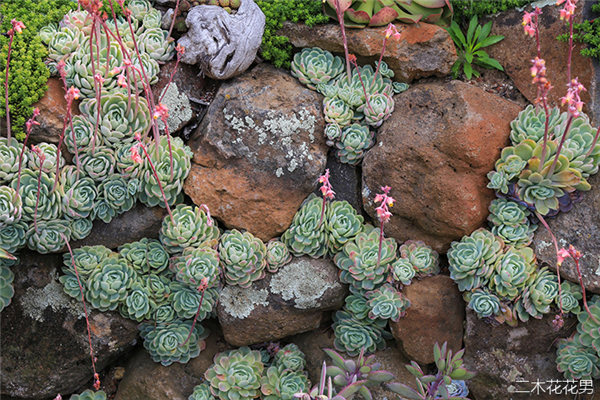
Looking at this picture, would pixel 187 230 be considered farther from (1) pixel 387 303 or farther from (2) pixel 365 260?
(1) pixel 387 303

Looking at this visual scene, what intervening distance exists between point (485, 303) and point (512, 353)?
0.41 m

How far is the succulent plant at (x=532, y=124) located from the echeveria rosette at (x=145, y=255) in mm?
2437

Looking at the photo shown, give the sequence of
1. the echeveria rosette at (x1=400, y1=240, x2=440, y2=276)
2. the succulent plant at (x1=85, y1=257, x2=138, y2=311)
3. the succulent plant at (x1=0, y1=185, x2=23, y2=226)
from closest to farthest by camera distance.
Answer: the succulent plant at (x1=0, y1=185, x2=23, y2=226) → the succulent plant at (x1=85, y1=257, x2=138, y2=311) → the echeveria rosette at (x1=400, y1=240, x2=440, y2=276)

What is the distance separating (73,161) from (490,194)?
2740 millimetres

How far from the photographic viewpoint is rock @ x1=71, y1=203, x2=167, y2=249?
12.0 ft

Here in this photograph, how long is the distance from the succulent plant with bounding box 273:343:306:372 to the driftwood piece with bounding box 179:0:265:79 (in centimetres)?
195

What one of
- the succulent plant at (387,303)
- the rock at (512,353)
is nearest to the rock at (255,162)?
the succulent plant at (387,303)

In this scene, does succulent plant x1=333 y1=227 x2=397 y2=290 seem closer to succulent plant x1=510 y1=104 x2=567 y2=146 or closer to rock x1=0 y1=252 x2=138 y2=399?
succulent plant x1=510 y1=104 x2=567 y2=146

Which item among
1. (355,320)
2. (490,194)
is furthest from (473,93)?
(355,320)

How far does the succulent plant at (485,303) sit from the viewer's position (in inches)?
135

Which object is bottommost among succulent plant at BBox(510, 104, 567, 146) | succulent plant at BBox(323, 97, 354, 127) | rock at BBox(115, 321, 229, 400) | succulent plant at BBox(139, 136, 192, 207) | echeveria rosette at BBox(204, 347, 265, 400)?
rock at BBox(115, 321, 229, 400)

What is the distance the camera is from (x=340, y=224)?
3668mm

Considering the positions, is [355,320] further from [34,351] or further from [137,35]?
[137,35]

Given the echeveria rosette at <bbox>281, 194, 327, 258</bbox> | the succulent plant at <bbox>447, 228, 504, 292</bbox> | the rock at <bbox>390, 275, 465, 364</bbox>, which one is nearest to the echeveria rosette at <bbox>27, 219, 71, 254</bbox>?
the echeveria rosette at <bbox>281, 194, 327, 258</bbox>
